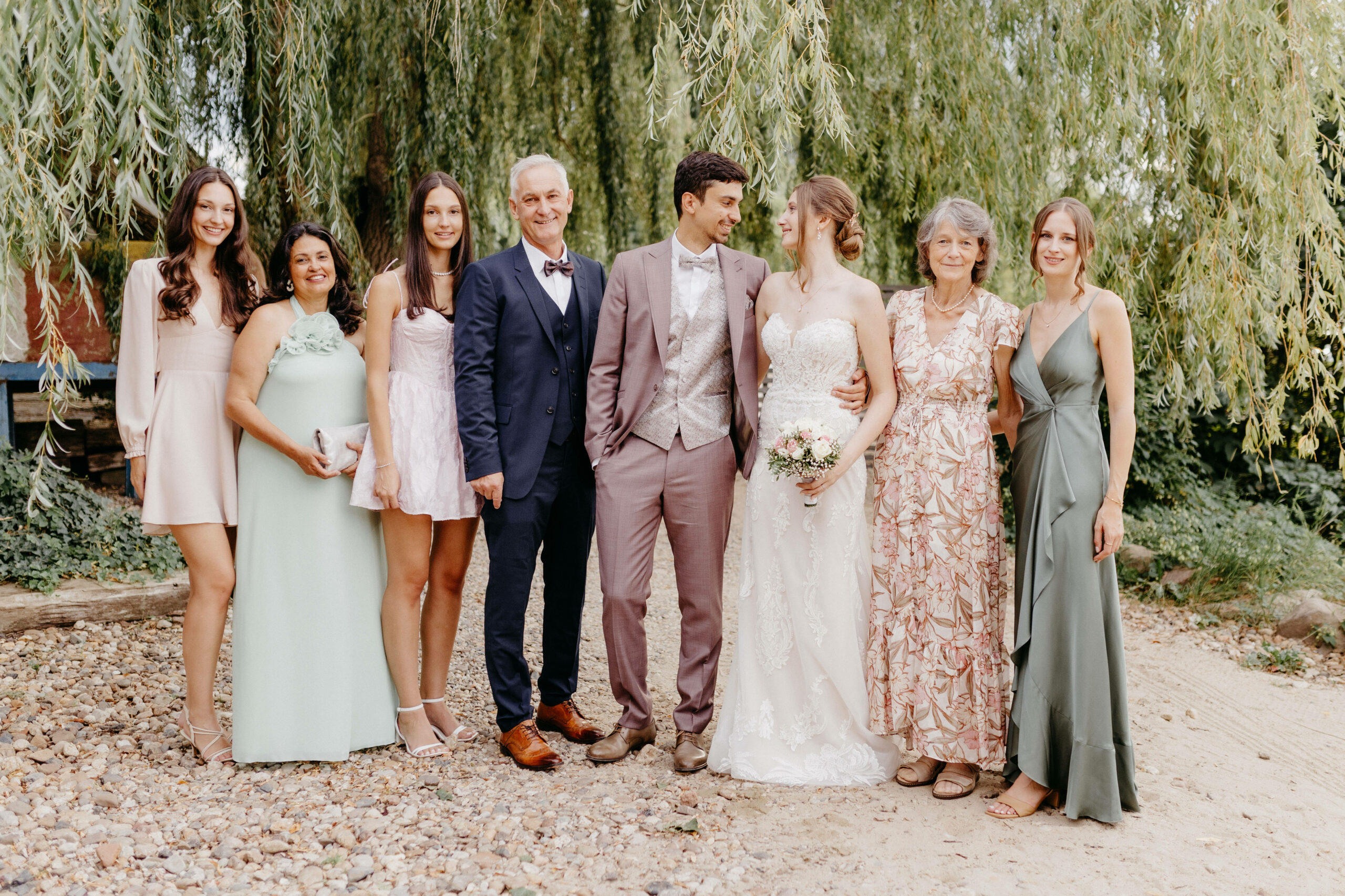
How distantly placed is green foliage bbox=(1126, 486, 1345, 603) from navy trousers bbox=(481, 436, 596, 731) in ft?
13.9

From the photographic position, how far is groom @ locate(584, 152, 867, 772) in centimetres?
334

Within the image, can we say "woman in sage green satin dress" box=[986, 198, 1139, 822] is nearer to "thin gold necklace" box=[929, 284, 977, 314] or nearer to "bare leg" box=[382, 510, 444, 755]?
"thin gold necklace" box=[929, 284, 977, 314]

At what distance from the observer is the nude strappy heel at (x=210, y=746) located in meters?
3.42

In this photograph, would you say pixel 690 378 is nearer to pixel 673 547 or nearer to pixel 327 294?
pixel 673 547

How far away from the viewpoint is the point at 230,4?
399cm

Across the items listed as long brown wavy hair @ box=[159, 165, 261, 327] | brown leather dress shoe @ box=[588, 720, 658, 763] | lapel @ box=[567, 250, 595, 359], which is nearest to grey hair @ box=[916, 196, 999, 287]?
lapel @ box=[567, 250, 595, 359]

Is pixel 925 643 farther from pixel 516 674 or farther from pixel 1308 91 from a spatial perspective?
pixel 1308 91

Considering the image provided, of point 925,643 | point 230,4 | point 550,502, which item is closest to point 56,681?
point 550,502

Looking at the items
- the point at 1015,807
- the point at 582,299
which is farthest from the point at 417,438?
the point at 1015,807

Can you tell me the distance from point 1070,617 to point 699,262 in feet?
5.32

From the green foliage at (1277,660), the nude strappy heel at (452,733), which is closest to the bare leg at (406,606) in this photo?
the nude strappy heel at (452,733)

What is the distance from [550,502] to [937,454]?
1.29m

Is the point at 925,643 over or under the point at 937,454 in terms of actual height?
under

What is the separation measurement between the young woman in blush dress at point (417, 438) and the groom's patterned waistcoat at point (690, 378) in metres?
0.68
